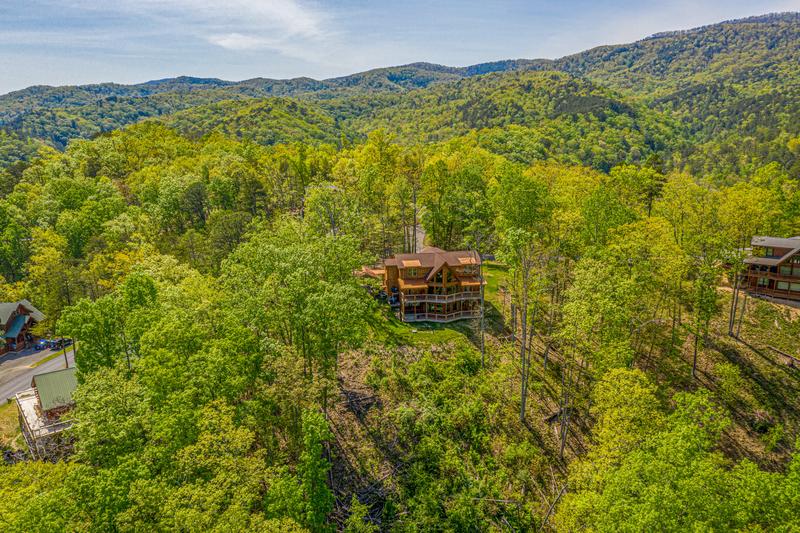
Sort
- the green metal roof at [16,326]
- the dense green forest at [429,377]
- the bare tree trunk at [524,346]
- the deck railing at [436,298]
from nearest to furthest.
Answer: the dense green forest at [429,377], the bare tree trunk at [524,346], the deck railing at [436,298], the green metal roof at [16,326]

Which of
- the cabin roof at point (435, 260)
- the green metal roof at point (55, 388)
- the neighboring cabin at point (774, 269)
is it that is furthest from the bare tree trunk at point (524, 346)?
the green metal roof at point (55, 388)

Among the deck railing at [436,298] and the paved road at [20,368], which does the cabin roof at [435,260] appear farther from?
the paved road at [20,368]

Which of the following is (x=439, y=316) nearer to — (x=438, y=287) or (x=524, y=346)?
(x=438, y=287)

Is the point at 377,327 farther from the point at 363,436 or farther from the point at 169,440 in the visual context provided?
the point at 169,440

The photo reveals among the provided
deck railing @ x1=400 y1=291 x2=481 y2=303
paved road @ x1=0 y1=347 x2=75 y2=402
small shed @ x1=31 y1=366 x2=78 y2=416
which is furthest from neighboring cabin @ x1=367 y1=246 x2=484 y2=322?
paved road @ x1=0 y1=347 x2=75 y2=402

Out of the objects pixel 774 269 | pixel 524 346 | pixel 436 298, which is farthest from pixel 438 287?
pixel 774 269

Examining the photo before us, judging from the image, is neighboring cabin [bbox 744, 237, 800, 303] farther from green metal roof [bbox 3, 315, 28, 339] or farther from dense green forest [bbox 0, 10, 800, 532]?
green metal roof [bbox 3, 315, 28, 339]
